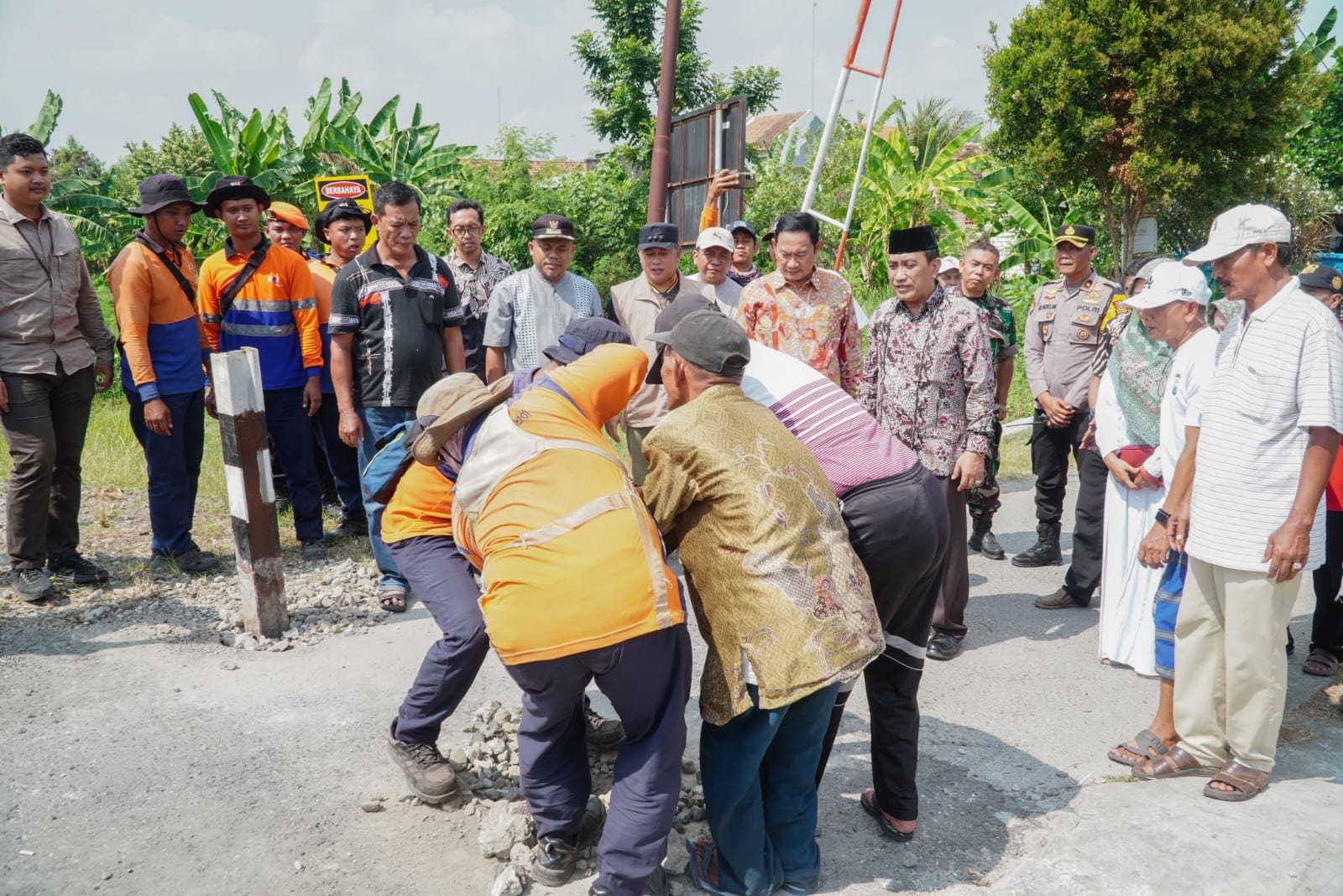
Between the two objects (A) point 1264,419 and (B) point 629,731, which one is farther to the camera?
(A) point 1264,419

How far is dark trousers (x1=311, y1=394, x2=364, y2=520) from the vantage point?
664cm

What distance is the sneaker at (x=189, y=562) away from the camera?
5680mm

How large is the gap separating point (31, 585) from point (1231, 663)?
5609 mm

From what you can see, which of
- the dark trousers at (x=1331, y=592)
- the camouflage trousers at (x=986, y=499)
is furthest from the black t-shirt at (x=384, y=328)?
the dark trousers at (x=1331, y=592)

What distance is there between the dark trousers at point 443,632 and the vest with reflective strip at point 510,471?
1.68 ft

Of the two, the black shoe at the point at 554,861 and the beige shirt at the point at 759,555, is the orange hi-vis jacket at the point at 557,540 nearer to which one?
the beige shirt at the point at 759,555

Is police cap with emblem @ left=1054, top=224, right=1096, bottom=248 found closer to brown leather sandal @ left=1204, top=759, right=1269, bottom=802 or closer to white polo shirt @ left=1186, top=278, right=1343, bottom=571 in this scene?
white polo shirt @ left=1186, top=278, right=1343, bottom=571

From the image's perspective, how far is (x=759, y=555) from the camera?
2762mm

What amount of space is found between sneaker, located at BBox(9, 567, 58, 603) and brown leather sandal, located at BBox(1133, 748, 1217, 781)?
5313 millimetres

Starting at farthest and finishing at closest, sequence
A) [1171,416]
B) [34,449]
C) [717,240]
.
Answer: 1. [717,240]
2. [34,449]
3. [1171,416]

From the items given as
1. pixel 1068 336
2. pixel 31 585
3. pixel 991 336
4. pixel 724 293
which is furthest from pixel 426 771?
pixel 1068 336

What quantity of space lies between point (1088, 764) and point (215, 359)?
4.26 m

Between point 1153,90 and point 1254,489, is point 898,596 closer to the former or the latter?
point 1254,489

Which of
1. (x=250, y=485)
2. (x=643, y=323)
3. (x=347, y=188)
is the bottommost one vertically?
(x=250, y=485)
